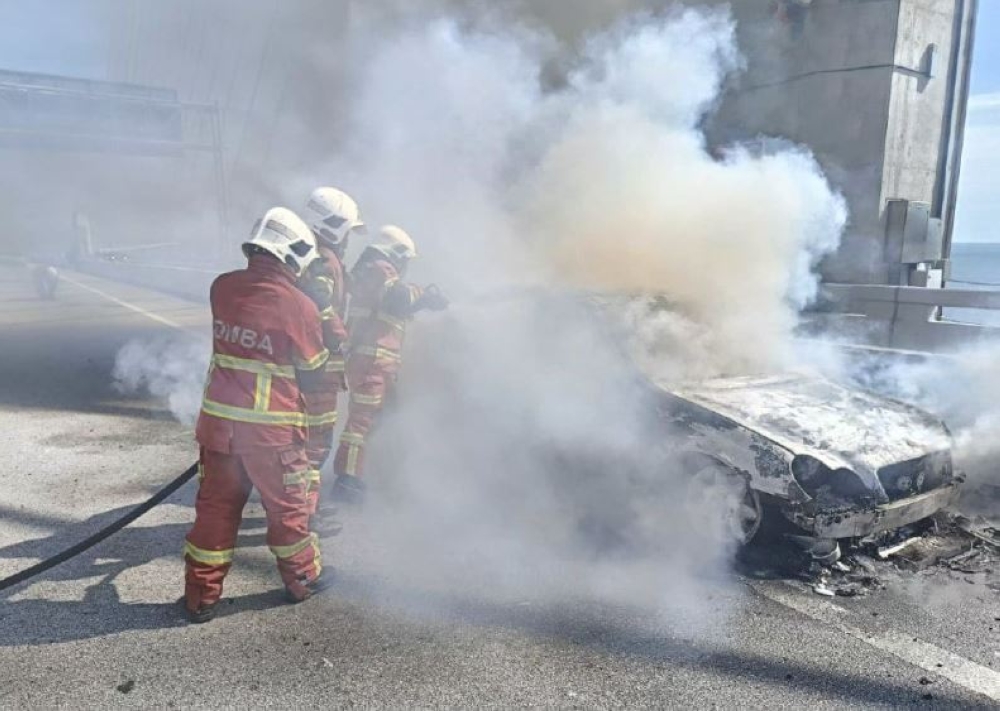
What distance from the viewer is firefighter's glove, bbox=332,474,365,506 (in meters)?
4.60

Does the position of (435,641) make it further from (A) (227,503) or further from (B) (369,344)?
(B) (369,344)

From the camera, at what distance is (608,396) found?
4508mm

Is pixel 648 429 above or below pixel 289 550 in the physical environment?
above

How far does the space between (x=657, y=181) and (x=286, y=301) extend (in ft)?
14.6

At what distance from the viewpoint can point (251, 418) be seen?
3119 mm

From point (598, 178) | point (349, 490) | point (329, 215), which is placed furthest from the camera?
point (598, 178)

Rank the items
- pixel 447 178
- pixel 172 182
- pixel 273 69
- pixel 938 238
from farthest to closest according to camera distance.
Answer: pixel 172 182 → pixel 938 238 → pixel 273 69 → pixel 447 178

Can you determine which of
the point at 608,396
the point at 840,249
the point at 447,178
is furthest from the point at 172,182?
the point at 608,396

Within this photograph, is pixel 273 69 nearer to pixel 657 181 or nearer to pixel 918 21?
pixel 657 181

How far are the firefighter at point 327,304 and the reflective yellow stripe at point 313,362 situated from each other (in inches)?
14.3

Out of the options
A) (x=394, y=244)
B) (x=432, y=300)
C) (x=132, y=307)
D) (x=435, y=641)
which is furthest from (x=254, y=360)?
(x=132, y=307)

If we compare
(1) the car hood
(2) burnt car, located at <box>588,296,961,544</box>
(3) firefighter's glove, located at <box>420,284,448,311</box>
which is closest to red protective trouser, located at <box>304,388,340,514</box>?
(3) firefighter's glove, located at <box>420,284,448,311</box>

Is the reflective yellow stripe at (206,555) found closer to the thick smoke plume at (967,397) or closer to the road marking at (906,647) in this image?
the road marking at (906,647)

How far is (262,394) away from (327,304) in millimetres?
797
